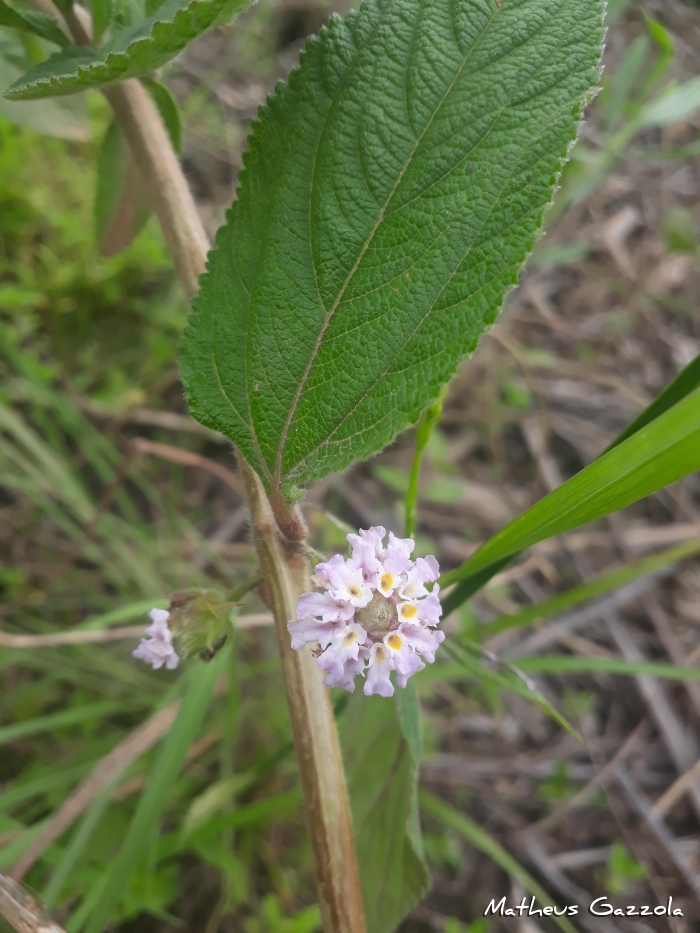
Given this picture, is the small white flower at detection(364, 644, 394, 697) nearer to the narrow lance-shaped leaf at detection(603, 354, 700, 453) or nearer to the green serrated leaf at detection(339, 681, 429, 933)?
the green serrated leaf at detection(339, 681, 429, 933)

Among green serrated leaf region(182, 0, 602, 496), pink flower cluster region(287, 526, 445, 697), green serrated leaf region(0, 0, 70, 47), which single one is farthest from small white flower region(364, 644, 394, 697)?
green serrated leaf region(0, 0, 70, 47)

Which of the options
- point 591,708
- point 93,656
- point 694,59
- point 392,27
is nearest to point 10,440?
point 93,656

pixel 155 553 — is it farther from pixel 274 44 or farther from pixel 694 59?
pixel 694 59

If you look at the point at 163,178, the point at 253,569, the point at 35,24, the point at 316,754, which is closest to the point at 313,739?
the point at 316,754

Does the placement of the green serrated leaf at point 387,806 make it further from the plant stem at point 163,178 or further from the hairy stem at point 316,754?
the plant stem at point 163,178
